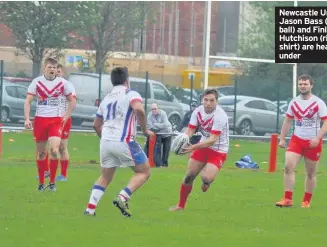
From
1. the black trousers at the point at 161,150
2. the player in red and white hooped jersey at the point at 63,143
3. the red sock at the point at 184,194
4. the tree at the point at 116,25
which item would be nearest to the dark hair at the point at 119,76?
the red sock at the point at 184,194

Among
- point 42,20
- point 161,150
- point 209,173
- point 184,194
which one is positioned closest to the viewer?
point 209,173

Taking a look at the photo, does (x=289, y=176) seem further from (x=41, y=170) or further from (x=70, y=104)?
(x=41, y=170)

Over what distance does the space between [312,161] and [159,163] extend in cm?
1136

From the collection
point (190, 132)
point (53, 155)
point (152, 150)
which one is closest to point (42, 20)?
point (152, 150)

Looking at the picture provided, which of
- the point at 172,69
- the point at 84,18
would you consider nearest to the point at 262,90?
the point at 84,18

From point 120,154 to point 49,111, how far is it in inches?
163

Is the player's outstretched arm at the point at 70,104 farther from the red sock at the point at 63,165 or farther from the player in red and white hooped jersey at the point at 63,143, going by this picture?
the red sock at the point at 63,165

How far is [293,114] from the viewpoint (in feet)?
53.1

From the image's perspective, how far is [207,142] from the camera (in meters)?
14.6

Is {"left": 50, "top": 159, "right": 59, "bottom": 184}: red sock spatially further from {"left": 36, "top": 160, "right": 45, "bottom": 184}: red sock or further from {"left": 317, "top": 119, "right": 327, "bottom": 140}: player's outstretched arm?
{"left": 317, "top": 119, "right": 327, "bottom": 140}: player's outstretched arm

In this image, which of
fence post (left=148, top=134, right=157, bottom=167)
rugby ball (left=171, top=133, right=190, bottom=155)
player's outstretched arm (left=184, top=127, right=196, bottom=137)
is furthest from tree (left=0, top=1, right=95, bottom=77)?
rugby ball (left=171, top=133, right=190, bottom=155)

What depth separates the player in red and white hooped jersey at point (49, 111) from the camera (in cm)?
1714

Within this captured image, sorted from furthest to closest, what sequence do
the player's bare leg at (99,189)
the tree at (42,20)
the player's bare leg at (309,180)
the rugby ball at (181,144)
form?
the tree at (42,20) < the player's bare leg at (309,180) < the rugby ball at (181,144) < the player's bare leg at (99,189)

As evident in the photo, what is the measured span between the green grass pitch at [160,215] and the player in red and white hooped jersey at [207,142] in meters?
0.46
